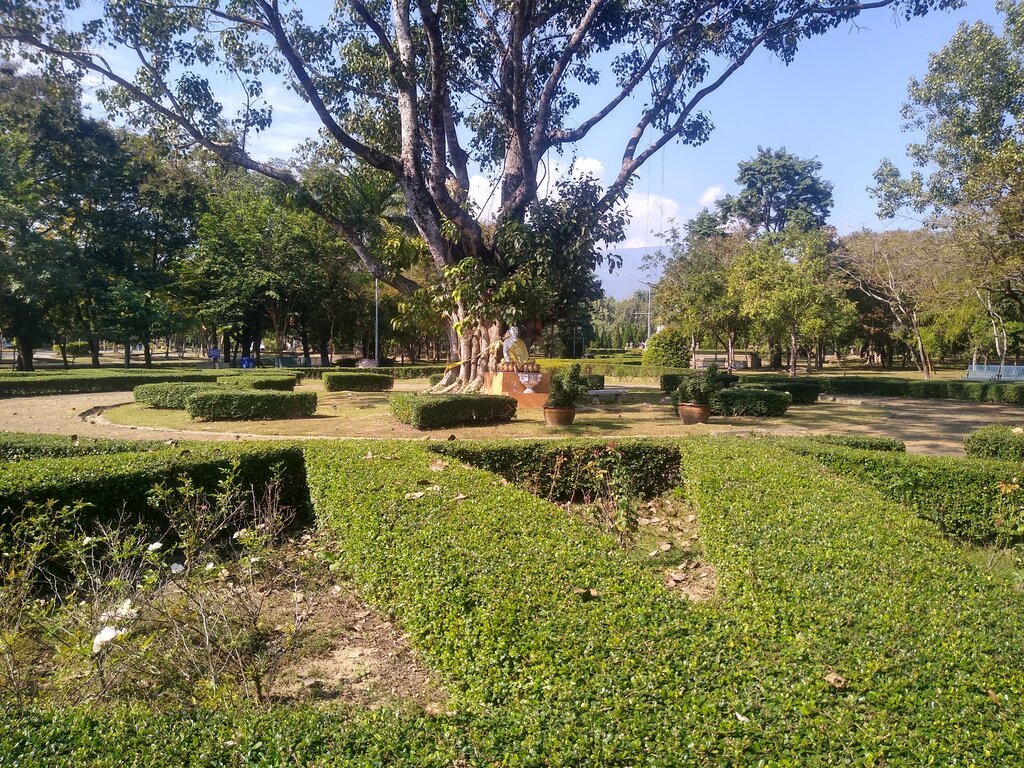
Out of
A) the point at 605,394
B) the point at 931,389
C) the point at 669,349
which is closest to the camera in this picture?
the point at 605,394

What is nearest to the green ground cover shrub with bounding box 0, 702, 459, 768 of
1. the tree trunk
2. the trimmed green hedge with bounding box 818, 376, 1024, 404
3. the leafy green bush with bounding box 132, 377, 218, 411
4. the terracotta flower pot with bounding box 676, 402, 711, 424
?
the terracotta flower pot with bounding box 676, 402, 711, 424

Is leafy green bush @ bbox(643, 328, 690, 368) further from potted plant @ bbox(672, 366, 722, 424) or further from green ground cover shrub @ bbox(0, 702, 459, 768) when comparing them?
green ground cover shrub @ bbox(0, 702, 459, 768)

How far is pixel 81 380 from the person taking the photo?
21.3 meters

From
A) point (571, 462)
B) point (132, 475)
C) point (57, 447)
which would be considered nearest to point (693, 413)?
point (571, 462)

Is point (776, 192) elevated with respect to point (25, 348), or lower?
elevated

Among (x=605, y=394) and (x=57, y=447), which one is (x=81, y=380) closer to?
(x=605, y=394)

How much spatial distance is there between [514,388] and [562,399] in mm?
3392

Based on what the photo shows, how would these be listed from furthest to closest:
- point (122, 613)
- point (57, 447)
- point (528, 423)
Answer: point (528, 423) < point (57, 447) < point (122, 613)

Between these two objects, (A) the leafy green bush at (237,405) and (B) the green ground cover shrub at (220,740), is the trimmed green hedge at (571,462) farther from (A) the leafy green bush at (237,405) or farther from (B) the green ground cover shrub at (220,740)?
(A) the leafy green bush at (237,405)

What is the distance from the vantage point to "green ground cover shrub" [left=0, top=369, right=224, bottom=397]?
19.7 metres

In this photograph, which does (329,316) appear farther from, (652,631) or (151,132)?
(652,631)

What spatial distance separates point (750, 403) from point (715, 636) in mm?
13467

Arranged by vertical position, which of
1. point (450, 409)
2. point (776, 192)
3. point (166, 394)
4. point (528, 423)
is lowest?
point (528, 423)

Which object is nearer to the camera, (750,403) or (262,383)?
(750,403)
